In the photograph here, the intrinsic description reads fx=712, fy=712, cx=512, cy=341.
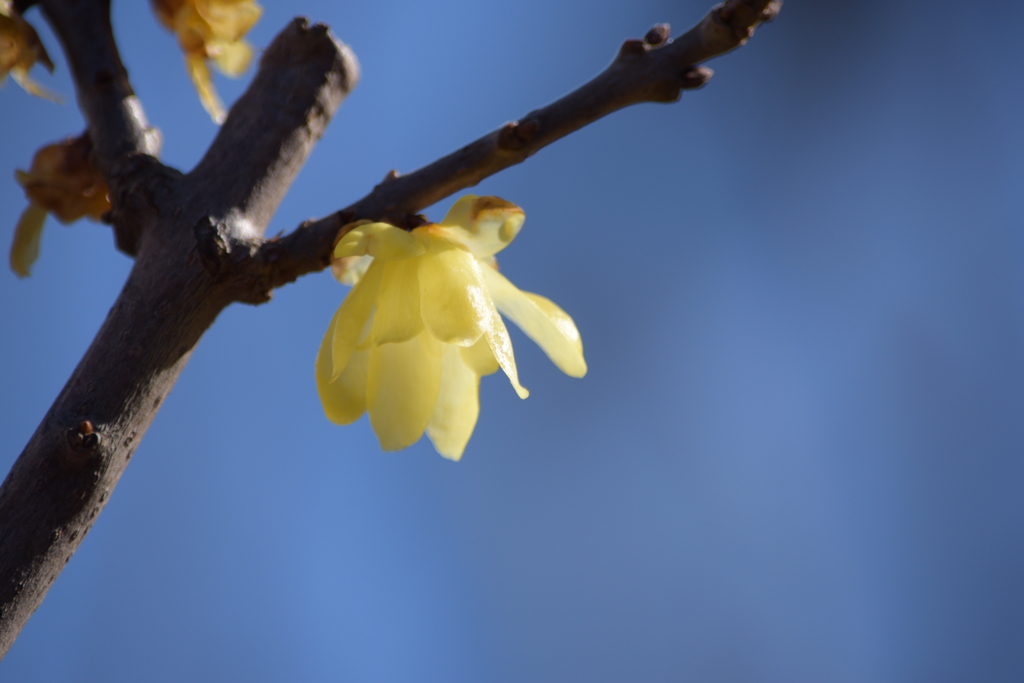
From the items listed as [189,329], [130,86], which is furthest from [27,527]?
[130,86]

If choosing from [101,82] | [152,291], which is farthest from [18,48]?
[152,291]

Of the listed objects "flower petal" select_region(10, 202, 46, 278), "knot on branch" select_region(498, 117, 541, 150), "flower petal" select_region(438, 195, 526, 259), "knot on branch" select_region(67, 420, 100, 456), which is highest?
"knot on branch" select_region(498, 117, 541, 150)

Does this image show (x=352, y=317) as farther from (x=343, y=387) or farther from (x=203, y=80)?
(x=203, y=80)

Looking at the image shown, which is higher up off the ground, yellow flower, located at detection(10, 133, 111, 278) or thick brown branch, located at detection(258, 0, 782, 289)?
thick brown branch, located at detection(258, 0, 782, 289)

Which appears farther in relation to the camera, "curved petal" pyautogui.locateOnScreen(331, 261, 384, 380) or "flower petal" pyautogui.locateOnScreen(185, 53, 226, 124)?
"flower petal" pyautogui.locateOnScreen(185, 53, 226, 124)

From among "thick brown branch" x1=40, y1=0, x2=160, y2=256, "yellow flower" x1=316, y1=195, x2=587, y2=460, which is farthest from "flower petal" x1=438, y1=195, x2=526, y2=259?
"thick brown branch" x1=40, y1=0, x2=160, y2=256

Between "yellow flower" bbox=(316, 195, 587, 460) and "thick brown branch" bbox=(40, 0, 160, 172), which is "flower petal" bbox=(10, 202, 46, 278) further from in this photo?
"yellow flower" bbox=(316, 195, 587, 460)

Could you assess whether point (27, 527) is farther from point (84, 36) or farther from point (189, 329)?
point (84, 36)
